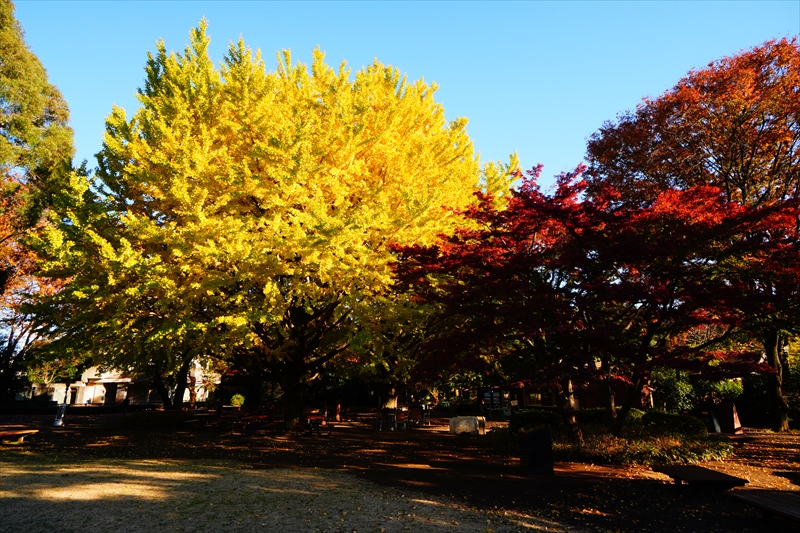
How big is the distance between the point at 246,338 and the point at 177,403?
21027mm

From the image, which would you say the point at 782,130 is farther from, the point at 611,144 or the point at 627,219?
the point at 627,219

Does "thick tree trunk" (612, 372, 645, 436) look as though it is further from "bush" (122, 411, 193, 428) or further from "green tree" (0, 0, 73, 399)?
"green tree" (0, 0, 73, 399)

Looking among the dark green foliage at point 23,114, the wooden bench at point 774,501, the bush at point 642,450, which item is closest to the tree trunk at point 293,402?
the bush at point 642,450

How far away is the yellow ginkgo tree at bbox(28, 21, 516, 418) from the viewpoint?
951 cm

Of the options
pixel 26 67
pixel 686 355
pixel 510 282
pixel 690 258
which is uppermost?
pixel 26 67

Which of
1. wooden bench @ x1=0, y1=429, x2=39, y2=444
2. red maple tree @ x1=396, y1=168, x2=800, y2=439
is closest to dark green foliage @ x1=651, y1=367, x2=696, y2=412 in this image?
red maple tree @ x1=396, y1=168, x2=800, y2=439

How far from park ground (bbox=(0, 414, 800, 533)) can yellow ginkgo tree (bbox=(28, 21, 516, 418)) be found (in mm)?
2734

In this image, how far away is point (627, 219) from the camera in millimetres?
9492

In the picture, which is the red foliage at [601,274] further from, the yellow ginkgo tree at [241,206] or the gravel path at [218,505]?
the gravel path at [218,505]

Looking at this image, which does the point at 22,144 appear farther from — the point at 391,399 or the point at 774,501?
the point at 774,501

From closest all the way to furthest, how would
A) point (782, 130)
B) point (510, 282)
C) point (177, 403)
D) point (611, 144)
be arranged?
point (510, 282) → point (782, 130) → point (611, 144) → point (177, 403)

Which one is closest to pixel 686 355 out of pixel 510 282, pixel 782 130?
pixel 510 282

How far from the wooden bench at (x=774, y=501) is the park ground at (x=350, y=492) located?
13.5 inches

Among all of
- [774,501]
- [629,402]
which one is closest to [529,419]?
[629,402]
